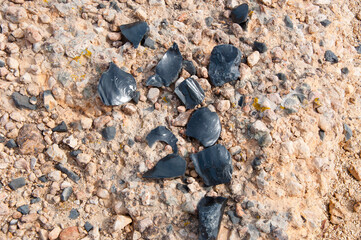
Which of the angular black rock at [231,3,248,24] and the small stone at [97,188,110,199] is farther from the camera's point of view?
the angular black rock at [231,3,248,24]

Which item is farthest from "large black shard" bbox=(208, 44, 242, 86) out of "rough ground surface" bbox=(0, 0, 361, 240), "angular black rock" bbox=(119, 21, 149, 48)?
"angular black rock" bbox=(119, 21, 149, 48)

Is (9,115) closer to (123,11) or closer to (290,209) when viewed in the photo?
(123,11)

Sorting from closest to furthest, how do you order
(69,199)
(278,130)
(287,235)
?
(287,235) → (69,199) → (278,130)

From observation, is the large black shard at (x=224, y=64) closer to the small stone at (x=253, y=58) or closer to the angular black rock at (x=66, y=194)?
the small stone at (x=253, y=58)

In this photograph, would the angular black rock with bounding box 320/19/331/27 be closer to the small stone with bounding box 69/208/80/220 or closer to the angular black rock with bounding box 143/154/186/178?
the angular black rock with bounding box 143/154/186/178

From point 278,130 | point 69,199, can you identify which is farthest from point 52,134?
point 278,130

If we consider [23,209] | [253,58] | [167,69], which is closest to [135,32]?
[167,69]
